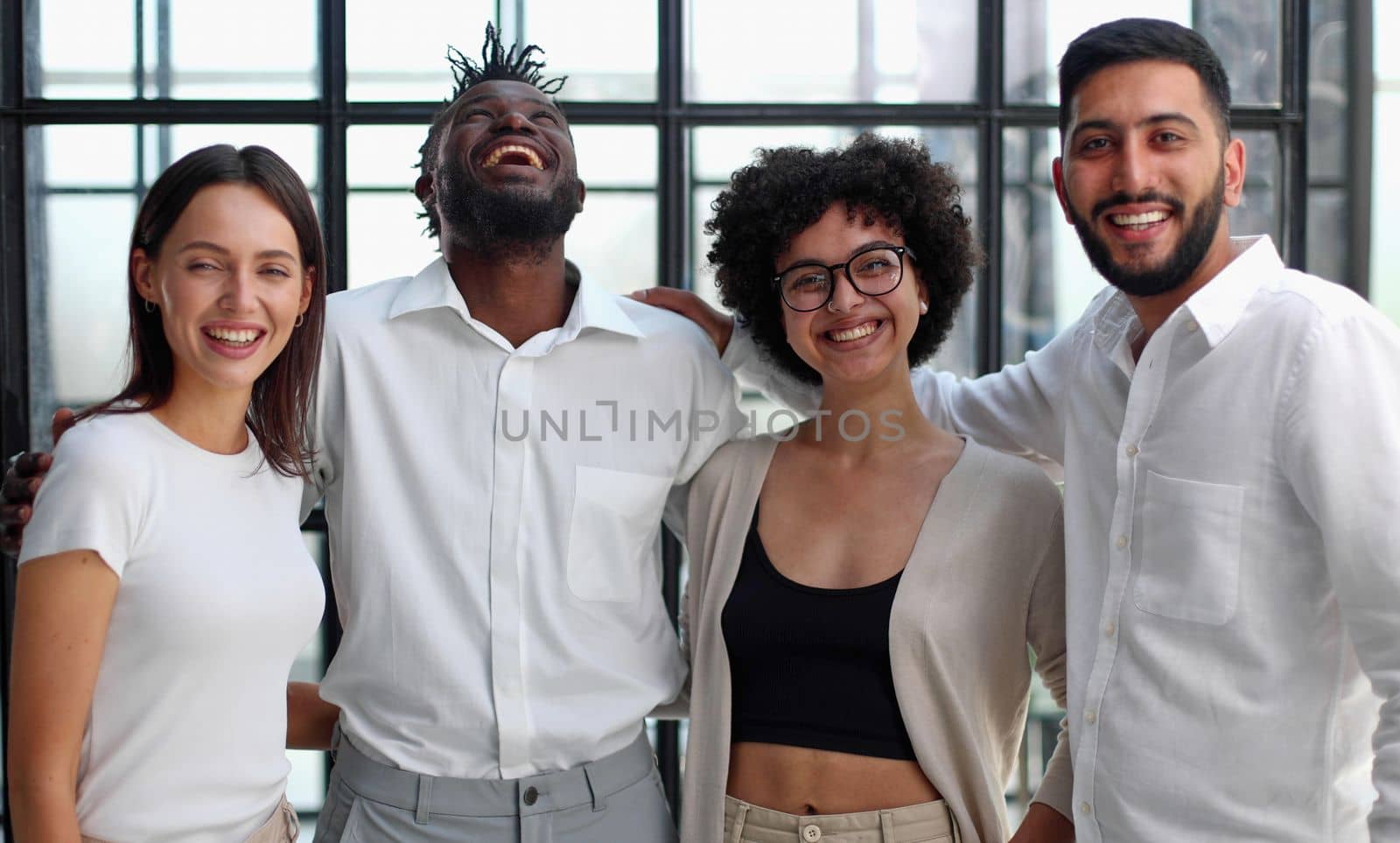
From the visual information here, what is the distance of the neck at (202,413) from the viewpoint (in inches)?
61.2

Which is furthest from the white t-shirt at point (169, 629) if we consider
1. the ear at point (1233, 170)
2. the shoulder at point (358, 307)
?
the ear at point (1233, 170)

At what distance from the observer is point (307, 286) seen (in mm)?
1683

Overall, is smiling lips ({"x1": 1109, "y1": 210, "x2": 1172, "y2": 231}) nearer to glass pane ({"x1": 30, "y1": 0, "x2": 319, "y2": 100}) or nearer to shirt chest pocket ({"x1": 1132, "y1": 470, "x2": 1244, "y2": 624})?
shirt chest pocket ({"x1": 1132, "y1": 470, "x2": 1244, "y2": 624})

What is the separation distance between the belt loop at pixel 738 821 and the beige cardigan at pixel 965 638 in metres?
0.02

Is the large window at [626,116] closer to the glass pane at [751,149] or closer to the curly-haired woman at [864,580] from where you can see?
the glass pane at [751,149]

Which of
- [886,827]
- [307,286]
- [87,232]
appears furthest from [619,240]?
[886,827]

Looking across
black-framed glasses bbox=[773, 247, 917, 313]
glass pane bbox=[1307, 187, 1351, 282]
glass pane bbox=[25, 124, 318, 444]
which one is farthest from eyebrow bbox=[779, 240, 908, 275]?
glass pane bbox=[1307, 187, 1351, 282]

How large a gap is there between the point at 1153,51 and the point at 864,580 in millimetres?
937

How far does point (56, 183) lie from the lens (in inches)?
134

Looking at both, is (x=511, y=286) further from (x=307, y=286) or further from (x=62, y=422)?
(x=62, y=422)

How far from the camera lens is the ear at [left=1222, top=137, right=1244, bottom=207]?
5.26 ft

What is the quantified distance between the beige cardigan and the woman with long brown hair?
684 mm

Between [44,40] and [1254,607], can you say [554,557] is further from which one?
[44,40]

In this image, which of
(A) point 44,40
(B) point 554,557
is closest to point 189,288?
(B) point 554,557
